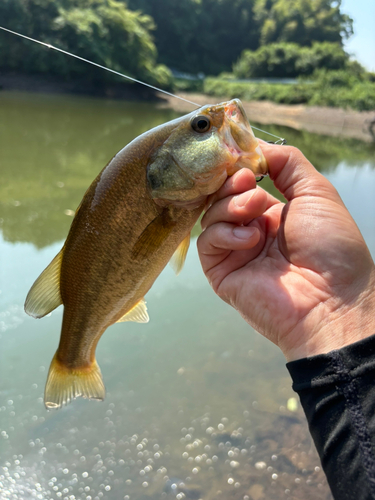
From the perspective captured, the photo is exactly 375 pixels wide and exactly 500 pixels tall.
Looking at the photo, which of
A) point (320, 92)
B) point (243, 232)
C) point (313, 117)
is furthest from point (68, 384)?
point (320, 92)

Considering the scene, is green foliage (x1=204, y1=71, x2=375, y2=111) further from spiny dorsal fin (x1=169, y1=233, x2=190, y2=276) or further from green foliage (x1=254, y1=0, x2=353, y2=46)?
spiny dorsal fin (x1=169, y1=233, x2=190, y2=276)

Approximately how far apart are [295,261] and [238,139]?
0.78 meters

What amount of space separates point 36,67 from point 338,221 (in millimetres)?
40296

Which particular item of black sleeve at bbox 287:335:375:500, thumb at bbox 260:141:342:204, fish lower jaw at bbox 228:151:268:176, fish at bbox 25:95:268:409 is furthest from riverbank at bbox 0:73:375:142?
black sleeve at bbox 287:335:375:500

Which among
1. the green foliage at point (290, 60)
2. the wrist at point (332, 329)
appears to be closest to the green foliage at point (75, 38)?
the green foliage at point (290, 60)

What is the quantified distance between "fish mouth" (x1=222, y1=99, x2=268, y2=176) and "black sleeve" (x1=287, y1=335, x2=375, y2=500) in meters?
1.02

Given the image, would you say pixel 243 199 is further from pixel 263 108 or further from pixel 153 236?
pixel 263 108

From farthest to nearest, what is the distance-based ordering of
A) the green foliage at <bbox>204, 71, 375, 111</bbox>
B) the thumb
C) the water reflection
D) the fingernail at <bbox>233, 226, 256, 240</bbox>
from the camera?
the green foliage at <bbox>204, 71, 375, 111</bbox> → the water reflection → the thumb → the fingernail at <bbox>233, 226, 256, 240</bbox>

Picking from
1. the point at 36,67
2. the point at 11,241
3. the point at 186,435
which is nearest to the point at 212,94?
the point at 36,67

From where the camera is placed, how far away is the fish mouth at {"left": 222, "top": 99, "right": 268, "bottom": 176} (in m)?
1.97

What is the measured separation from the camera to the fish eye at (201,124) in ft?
6.47

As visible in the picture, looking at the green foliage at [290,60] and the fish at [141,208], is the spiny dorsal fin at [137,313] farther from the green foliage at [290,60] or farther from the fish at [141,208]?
the green foliage at [290,60]

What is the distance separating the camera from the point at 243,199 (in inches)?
76.7

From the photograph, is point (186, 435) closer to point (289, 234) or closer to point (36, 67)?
point (289, 234)
